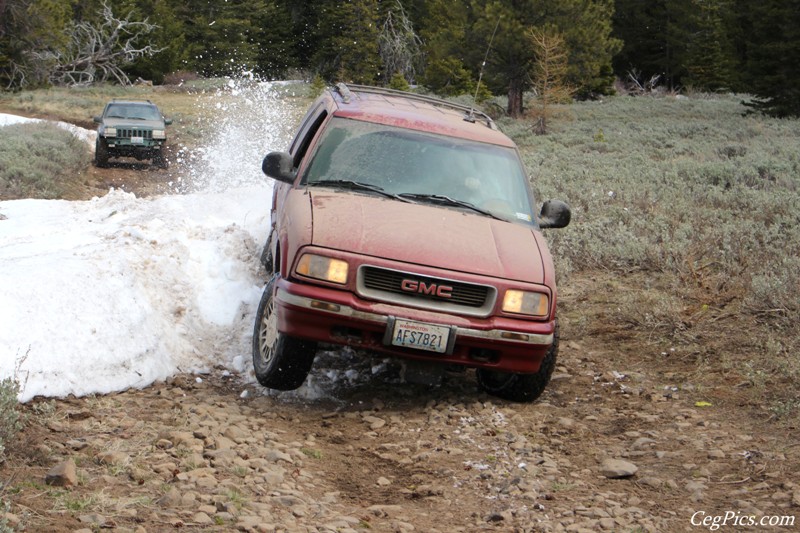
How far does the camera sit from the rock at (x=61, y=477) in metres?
4.17

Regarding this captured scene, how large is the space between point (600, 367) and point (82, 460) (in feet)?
13.9

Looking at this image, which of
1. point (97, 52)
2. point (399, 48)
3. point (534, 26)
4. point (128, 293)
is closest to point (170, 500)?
point (128, 293)

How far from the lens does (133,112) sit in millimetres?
22234

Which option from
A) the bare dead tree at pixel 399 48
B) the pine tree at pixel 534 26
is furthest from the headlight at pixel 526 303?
the bare dead tree at pixel 399 48

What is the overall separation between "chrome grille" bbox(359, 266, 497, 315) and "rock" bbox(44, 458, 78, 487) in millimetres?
2055

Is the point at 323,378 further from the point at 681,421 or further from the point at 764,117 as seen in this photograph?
the point at 764,117

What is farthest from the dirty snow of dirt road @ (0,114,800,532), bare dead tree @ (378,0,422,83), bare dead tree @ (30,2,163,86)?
bare dead tree @ (378,0,422,83)

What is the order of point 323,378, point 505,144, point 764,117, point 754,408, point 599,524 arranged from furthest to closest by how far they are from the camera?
point 764,117, point 505,144, point 323,378, point 754,408, point 599,524

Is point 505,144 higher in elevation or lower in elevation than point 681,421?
higher

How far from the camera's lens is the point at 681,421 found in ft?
19.9

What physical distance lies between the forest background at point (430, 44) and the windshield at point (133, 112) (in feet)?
30.8

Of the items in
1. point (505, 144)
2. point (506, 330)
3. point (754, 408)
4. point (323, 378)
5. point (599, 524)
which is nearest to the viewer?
point (599, 524)

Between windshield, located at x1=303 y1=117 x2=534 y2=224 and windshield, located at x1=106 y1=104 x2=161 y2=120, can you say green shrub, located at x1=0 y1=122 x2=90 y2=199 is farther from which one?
windshield, located at x1=303 y1=117 x2=534 y2=224

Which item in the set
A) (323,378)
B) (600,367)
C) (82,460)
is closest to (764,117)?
(600,367)
